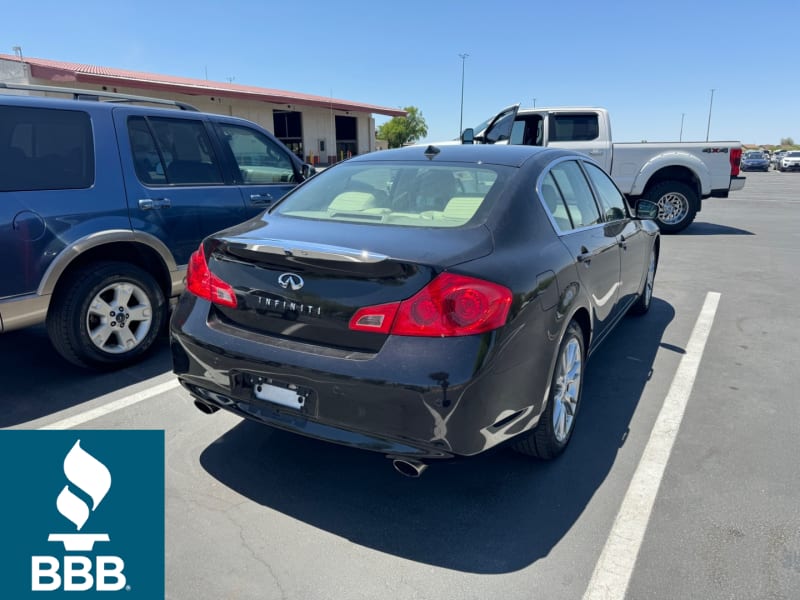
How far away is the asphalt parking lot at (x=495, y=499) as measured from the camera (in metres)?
2.29

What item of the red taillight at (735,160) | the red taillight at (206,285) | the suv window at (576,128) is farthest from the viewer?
the suv window at (576,128)

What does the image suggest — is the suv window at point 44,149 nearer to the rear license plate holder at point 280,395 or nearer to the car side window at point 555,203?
the rear license plate holder at point 280,395

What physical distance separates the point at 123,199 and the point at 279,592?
3.05 metres

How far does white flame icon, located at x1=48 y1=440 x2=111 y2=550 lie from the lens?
2342 mm

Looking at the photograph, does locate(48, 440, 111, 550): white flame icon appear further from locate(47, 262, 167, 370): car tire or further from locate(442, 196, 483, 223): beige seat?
locate(442, 196, 483, 223): beige seat

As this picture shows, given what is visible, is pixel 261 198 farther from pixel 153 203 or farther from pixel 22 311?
pixel 22 311

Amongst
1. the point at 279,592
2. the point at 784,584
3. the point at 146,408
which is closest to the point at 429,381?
the point at 279,592

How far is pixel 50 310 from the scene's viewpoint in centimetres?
392

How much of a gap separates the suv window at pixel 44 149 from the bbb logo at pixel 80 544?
1.97 m

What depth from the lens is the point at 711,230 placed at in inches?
485

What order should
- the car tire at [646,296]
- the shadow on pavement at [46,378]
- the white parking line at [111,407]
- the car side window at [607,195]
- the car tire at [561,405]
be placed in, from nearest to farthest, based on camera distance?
the car tire at [561,405]
the white parking line at [111,407]
the shadow on pavement at [46,378]
the car side window at [607,195]
the car tire at [646,296]

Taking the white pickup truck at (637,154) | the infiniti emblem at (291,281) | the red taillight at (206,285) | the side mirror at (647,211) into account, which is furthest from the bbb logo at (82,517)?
the white pickup truck at (637,154)

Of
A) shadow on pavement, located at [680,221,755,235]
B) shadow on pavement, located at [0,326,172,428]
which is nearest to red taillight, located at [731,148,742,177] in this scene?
shadow on pavement, located at [680,221,755,235]

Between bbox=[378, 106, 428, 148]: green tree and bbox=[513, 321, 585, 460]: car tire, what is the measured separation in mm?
79278
